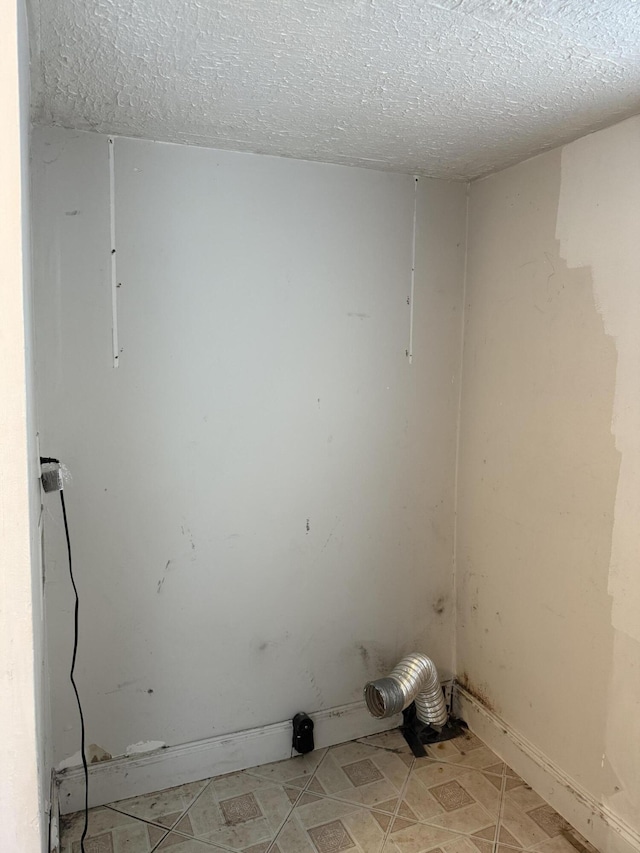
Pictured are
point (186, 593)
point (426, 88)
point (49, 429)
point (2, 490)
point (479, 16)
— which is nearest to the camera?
point (2, 490)

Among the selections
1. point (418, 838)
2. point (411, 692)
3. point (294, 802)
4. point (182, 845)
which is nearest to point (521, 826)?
point (418, 838)

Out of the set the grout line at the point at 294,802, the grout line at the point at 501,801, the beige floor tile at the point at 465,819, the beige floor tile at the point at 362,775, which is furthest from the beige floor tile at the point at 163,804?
the grout line at the point at 501,801

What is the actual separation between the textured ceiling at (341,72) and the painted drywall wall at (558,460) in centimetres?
25

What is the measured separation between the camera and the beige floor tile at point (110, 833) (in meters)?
1.83

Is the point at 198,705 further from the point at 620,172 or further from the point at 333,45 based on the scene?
the point at 620,172

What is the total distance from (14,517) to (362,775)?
71.0 inches

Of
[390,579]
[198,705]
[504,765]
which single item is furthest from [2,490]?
[504,765]

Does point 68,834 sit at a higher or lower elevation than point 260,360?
lower

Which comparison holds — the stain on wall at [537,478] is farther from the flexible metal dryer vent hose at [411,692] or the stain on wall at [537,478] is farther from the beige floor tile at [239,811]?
the beige floor tile at [239,811]

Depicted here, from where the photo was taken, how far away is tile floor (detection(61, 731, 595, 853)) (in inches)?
72.9

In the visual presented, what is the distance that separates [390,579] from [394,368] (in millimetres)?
827

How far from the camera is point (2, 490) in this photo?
2.86 ft

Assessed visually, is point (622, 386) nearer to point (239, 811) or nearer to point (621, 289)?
point (621, 289)

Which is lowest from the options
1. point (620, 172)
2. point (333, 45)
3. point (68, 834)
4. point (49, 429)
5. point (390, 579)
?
point (68, 834)
